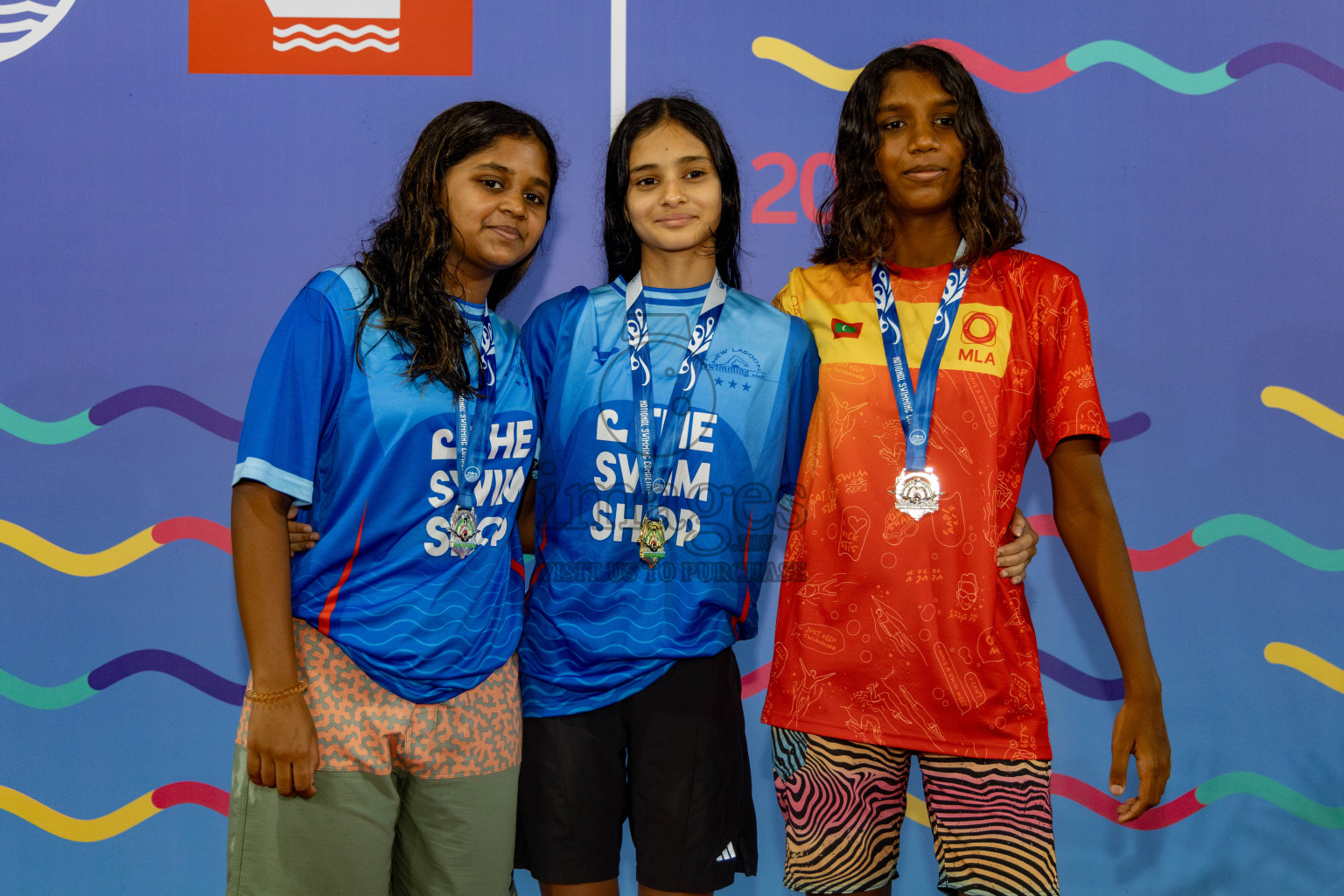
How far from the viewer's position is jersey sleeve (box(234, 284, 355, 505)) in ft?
4.74

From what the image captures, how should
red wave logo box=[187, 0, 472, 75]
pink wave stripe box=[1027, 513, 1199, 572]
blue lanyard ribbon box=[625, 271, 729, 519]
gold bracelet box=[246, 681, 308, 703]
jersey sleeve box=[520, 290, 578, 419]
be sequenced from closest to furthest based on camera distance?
gold bracelet box=[246, 681, 308, 703]
blue lanyard ribbon box=[625, 271, 729, 519]
jersey sleeve box=[520, 290, 578, 419]
red wave logo box=[187, 0, 472, 75]
pink wave stripe box=[1027, 513, 1199, 572]

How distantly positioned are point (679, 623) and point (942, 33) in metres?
1.86

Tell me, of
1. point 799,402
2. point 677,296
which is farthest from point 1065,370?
point 677,296

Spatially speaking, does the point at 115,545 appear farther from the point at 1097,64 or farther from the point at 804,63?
the point at 1097,64

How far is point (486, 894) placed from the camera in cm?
163

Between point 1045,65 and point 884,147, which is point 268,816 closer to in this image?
point 884,147

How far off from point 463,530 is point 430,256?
509 millimetres

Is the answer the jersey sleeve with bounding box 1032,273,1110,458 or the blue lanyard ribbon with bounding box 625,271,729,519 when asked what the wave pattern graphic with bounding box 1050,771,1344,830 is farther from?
the blue lanyard ribbon with bounding box 625,271,729,519

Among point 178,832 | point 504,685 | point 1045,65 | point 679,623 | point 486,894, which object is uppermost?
point 1045,65

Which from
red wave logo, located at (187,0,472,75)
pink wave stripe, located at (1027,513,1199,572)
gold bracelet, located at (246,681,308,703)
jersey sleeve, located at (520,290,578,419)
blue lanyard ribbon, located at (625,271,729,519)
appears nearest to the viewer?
gold bracelet, located at (246,681,308,703)

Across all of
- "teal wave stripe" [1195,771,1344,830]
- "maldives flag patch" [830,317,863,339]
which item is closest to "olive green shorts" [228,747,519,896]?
"maldives flag patch" [830,317,863,339]

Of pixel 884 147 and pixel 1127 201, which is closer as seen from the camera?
A: pixel 884 147

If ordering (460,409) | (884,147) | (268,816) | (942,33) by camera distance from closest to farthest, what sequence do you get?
(268,816) → (460,409) → (884,147) → (942,33)

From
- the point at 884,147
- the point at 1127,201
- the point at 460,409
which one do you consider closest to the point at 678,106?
the point at 884,147
